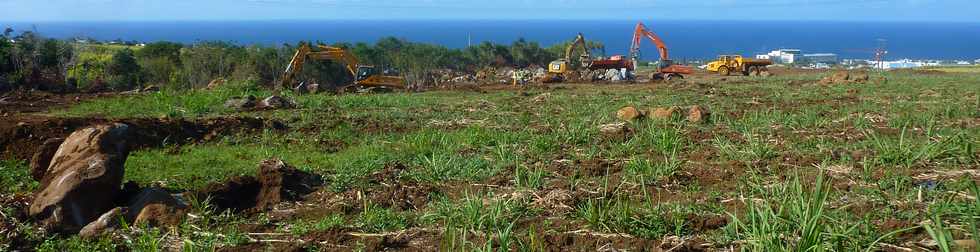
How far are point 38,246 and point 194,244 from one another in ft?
3.49

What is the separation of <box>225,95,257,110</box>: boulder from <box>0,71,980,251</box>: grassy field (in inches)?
38.9

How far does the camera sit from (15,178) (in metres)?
6.54

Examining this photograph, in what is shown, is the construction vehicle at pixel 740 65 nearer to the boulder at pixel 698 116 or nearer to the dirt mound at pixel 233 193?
the boulder at pixel 698 116

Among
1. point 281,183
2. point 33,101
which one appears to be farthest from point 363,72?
point 281,183

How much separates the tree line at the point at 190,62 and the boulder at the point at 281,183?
1404cm

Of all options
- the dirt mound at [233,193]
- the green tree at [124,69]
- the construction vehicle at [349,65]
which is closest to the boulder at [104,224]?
the dirt mound at [233,193]

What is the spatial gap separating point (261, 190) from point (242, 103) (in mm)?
7410

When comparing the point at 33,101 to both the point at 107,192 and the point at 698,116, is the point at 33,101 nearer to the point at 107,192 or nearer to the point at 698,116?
the point at 107,192

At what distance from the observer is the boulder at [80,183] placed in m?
4.99

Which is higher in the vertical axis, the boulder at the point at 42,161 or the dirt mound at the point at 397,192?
the boulder at the point at 42,161

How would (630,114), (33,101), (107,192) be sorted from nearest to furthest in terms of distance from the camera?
(107,192) → (630,114) → (33,101)

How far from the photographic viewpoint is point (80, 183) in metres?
5.09

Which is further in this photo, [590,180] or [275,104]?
[275,104]

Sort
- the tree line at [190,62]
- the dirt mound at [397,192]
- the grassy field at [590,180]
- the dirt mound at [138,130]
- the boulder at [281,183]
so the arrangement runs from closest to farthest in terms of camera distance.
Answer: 1. the grassy field at [590,180]
2. the dirt mound at [397,192]
3. the boulder at [281,183]
4. the dirt mound at [138,130]
5. the tree line at [190,62]
